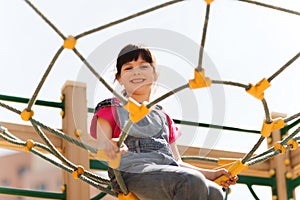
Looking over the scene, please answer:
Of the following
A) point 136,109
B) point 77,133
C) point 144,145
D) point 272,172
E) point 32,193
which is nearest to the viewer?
point 136,109

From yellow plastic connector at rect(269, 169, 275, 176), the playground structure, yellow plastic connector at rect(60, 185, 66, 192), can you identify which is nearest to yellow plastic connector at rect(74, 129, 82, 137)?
the playground structure

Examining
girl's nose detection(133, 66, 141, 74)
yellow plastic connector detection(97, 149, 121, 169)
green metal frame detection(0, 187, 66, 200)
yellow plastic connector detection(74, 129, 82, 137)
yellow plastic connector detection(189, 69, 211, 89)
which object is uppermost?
yellow plastic connector detection(74, 129, 82, 137)

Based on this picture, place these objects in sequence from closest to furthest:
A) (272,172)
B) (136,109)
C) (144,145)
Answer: (136,109) < (144,145) < (272,172)

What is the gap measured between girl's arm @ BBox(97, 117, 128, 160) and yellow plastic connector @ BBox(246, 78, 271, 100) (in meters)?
0.33

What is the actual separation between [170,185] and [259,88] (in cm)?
31

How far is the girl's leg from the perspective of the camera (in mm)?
1981

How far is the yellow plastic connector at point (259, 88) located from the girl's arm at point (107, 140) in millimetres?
327

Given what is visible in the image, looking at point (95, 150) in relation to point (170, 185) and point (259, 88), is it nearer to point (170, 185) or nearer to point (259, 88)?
point (170, 185)

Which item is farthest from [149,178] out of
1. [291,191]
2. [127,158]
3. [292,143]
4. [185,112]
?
[291,191]

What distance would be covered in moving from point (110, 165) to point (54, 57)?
308mm

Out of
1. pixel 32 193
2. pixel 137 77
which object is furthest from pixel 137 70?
pixel 32 193

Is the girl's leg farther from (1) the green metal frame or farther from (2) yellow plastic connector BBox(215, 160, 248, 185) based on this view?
(1) the green metal frame

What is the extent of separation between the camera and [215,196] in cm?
203

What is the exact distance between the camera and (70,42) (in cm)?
197
